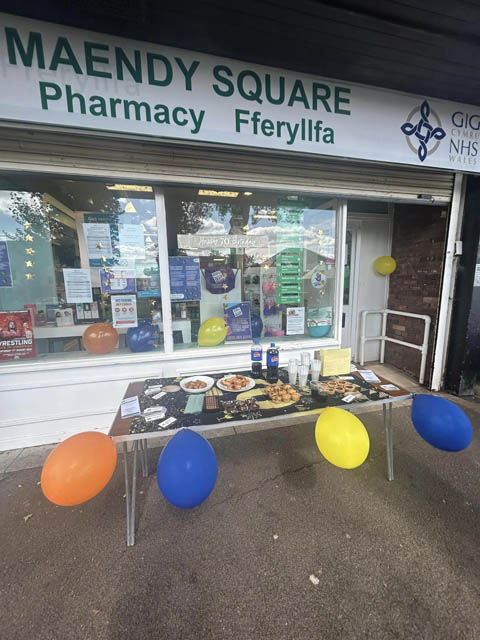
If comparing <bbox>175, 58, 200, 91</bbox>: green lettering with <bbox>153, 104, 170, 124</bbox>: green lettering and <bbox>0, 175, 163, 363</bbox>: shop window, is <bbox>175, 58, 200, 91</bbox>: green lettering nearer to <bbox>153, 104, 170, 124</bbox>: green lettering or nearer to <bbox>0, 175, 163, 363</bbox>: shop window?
<bbox>153, 104, 170, 124</bbox>: green lettering

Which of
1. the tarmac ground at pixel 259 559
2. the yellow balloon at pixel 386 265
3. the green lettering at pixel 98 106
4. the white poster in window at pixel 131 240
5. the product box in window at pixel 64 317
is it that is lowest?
the tarmac ground at pixel 259 559

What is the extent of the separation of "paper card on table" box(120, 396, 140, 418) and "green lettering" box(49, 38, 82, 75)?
2230mm

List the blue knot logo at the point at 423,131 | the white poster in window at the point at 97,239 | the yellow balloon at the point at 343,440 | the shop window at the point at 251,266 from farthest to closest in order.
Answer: the shop window at the point at 251,266 → the white poster in window at the point at 97,239 → the blue knot logo at the point at 423,131 → the yellow balloon at the point at 343,440

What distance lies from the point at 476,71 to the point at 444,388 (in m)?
3.39

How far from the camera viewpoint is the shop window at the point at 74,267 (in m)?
2.44

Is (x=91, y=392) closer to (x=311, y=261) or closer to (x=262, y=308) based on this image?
(x=262, y=308)

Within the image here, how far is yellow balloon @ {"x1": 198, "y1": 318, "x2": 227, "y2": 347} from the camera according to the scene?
2926 millimetres

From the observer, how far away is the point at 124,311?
8.99 ft

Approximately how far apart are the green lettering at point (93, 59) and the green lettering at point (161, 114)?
350mm

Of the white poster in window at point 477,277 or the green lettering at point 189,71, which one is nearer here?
the green lettering at point 189,71

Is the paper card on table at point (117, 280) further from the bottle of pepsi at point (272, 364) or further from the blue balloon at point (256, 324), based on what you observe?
the bottle of pepsi at point (272, 364)

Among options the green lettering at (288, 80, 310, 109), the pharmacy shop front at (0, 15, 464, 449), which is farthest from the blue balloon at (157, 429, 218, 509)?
the green lettering at (288, 80, 310, 109)

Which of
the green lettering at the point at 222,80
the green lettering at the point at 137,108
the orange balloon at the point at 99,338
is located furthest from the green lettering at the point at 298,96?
the orange balloon at the point at 99,338

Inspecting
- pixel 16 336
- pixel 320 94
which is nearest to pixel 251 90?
pixel 320 94
